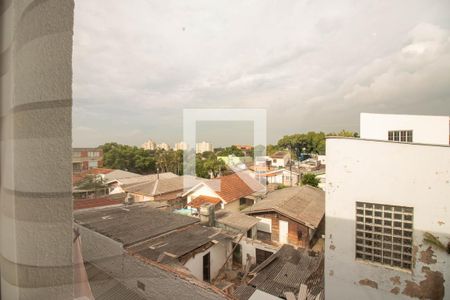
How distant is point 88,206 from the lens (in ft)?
16.4

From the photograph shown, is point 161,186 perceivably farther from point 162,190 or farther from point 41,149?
point 41,149

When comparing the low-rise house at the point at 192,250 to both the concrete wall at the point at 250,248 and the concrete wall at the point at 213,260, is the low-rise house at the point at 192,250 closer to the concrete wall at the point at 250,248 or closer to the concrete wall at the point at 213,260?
the concrete wall at the point at 213,260

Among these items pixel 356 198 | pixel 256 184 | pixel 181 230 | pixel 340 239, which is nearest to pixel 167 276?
pixel 181 230

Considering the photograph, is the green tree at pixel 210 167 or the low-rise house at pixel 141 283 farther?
the green tree at pixel 210 167

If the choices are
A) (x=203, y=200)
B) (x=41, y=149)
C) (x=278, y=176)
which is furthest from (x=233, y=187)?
(x=41, y=149)

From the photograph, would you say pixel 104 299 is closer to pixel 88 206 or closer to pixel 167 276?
pixel 167 276

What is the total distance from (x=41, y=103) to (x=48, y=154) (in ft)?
0.23

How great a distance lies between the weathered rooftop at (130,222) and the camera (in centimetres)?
323

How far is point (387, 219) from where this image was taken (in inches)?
92.9

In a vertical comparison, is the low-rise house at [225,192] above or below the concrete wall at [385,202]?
below

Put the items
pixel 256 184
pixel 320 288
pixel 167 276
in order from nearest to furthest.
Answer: pixel 167 276, pixel 320 288, pixel 256 184

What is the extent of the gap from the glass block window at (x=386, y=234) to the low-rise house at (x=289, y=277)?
0.85m

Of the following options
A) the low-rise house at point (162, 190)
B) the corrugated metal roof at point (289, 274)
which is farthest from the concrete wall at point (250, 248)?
the low-rise house at point (162, 190)

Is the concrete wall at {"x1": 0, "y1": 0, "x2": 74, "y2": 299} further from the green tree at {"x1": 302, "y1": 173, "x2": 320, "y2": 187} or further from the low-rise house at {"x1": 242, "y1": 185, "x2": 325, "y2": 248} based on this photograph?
the green tree at {"x1": 302, "y1": 173, "x2": 320, "y2": 187}
